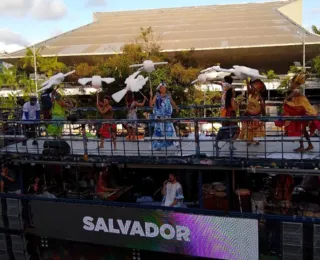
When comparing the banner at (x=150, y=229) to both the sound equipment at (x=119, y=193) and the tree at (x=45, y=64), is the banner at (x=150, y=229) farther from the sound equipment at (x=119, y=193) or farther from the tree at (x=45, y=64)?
the tree at (x=45, y=64)

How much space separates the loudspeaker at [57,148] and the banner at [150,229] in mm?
Result: 930

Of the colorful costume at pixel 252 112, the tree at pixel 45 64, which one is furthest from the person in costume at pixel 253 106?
the tree at pixel 45 64

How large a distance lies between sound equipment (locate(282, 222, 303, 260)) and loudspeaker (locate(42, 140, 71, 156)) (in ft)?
13.3

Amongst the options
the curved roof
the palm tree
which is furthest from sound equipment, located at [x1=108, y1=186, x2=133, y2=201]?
the palm tree

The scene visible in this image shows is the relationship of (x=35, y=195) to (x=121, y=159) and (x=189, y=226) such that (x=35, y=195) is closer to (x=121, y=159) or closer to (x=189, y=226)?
(x=121, y=159)

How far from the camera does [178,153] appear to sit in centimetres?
702

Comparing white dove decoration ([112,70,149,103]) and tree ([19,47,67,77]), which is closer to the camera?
white dove decoration ([112,70,149,103])

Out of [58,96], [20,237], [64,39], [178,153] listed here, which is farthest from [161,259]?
[64,39]

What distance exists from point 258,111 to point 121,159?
2527mm

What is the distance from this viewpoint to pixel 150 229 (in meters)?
6.69

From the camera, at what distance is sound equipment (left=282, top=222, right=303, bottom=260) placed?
587cm

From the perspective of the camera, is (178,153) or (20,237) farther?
(20,237)

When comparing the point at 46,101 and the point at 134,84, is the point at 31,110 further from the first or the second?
the point at 134,84

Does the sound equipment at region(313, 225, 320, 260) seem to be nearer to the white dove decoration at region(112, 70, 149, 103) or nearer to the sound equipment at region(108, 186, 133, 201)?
the sound equipment at region(108, 186, 133, 201)
